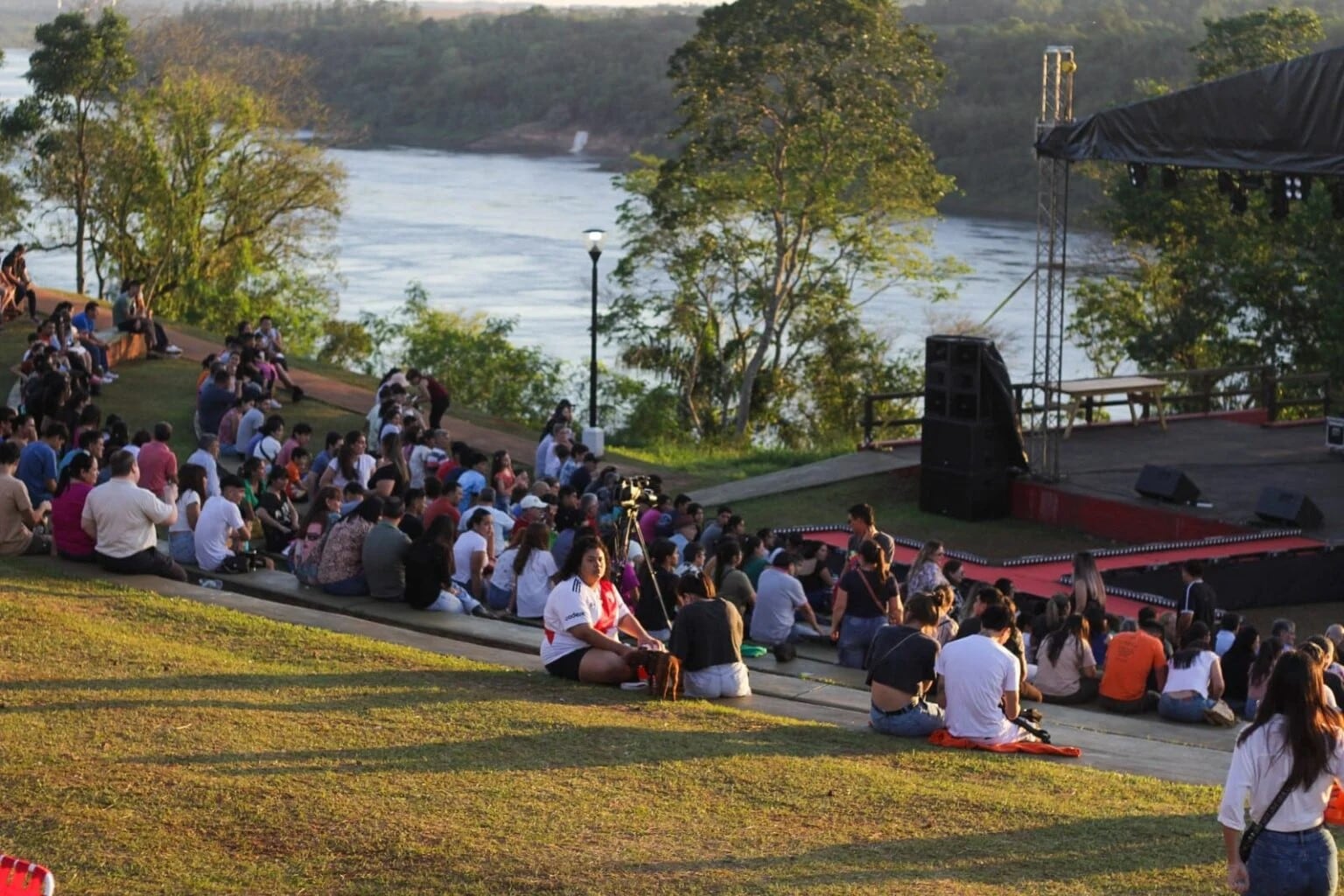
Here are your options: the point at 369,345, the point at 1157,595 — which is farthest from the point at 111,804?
the point at 369,345

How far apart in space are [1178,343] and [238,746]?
2811 centimetres

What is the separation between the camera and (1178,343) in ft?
107

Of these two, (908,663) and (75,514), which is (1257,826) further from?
(75,514)

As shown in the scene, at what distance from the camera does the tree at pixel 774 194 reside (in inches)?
1227

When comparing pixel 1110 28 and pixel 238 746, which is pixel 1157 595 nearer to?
pixel 238 746

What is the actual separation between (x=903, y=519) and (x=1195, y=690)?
8139mm

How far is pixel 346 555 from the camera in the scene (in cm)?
1078

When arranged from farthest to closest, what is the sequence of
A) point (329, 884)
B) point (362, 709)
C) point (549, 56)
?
1. point (549, 56)
2. point (362, 709)
3. point (329, 884)

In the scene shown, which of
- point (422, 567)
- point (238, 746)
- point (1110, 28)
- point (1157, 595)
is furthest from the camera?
point (1110, 28)

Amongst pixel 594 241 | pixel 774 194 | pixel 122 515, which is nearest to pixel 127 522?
pixel 122 515

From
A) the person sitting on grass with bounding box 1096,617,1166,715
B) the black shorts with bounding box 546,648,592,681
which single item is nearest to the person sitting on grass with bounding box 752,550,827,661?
the person sitting on grass with bounding box 1096,617,1166,715

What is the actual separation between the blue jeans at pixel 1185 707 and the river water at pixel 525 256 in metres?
31.3

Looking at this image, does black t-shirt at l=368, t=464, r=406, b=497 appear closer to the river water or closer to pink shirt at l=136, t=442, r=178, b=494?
pink shirt at l=136, t=442, r=178, b=494

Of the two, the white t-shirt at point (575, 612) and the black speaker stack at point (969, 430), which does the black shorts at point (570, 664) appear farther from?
the black speaker stack at point (969, 430)
